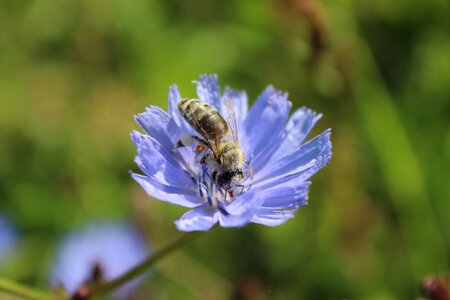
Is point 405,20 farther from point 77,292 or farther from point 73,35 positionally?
point 77,292

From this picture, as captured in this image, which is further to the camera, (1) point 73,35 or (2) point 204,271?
(1) point 73,35

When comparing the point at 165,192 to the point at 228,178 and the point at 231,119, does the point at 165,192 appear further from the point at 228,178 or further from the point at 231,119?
the point at 231,119

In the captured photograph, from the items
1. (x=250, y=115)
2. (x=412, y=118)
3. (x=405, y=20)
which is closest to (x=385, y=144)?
(x=412, y=118)

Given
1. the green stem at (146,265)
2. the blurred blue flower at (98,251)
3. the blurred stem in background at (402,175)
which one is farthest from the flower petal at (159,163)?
the blurred stem in background at (402,175)

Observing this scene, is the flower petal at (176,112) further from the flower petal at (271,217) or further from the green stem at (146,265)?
the flower petal at (271,217)

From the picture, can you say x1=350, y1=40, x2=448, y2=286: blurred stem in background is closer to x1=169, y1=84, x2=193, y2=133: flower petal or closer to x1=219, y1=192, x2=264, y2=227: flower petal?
x1=169, y1=84, x2=193, y2=133: flower petal

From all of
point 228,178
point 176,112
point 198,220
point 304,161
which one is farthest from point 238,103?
point 198,220

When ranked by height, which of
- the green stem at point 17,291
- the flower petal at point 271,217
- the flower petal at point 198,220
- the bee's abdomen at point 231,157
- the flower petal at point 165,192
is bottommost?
the green stem at point 17,291
